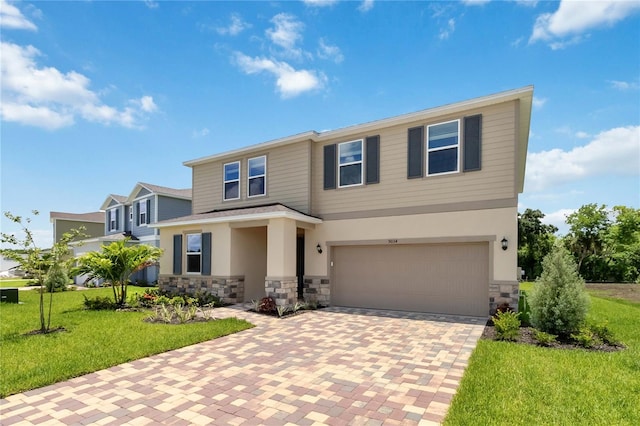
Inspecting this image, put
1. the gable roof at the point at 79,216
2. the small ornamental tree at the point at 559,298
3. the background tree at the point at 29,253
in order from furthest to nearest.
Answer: the gable roof at the point at 79,216 < the background tree at the point at 29,253 < the small ornamental tree at the point at 559,298

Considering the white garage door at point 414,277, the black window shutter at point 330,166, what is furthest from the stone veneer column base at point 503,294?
the black window shutter at point 330,166

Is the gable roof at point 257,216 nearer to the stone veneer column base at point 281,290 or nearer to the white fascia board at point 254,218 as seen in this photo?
the white fascia board at point 254,218


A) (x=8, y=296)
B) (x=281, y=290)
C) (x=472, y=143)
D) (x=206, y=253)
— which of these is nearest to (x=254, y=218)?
(x=281, y=290)

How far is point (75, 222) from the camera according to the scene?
3038 cm

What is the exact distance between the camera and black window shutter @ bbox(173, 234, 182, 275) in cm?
1368

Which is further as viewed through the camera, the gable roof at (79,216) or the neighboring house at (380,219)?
the gable roof at (79,216)

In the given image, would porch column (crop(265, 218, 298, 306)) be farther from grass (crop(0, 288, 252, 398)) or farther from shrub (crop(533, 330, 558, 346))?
shrub (crop(533, 330, 558, 346))

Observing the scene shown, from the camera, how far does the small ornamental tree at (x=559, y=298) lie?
23.5ft

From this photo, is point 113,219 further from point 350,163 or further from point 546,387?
point 546,387

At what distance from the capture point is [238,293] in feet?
40.5

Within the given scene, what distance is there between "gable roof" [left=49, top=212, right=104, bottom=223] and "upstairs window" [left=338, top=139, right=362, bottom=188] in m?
27.8

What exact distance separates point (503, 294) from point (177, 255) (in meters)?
11.3

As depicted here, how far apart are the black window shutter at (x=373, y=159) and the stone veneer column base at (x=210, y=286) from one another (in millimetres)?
5679

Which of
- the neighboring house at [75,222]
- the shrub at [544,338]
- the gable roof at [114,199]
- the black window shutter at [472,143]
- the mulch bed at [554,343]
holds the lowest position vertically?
the mulch bed at [554,343]
